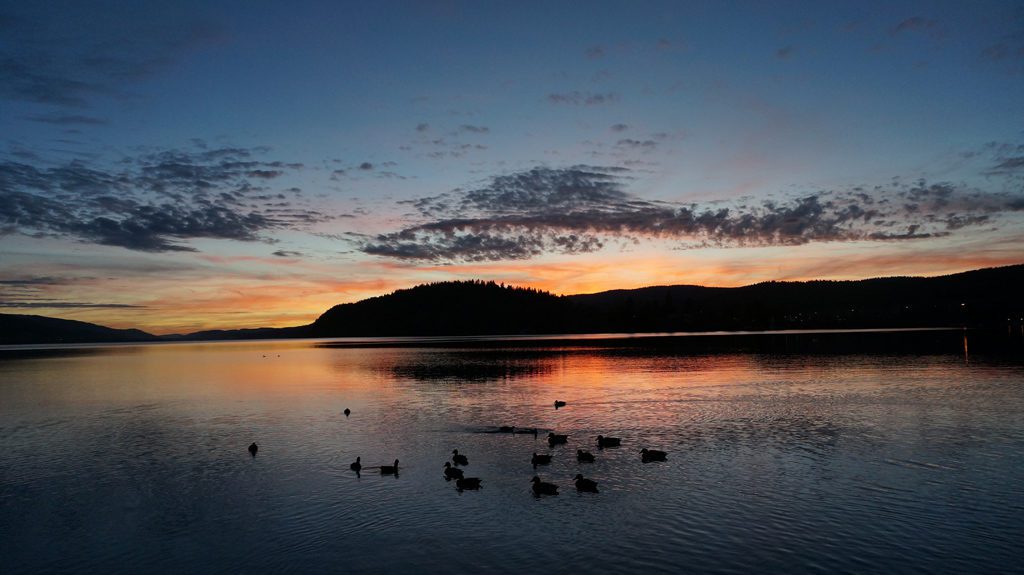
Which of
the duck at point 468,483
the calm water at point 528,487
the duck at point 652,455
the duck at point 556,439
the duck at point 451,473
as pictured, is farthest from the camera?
the duck at point 556,439

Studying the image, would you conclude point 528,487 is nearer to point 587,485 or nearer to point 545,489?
point 545,489

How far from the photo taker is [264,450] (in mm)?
32031

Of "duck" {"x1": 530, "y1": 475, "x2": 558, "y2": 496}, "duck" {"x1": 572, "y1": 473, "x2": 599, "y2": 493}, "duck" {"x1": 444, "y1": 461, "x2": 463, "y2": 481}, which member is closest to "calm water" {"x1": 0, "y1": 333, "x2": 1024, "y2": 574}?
"duck" {"x1": 572, "y1": 473, "x2": 599, "y2": 493}

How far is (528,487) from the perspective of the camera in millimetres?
23453

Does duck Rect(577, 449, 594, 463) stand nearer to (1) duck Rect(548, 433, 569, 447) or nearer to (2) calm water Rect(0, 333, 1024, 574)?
(2) calm water Rect(0, 333, 1024, 574)

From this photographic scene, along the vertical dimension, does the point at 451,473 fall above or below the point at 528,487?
above

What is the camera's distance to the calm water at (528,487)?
17000mm

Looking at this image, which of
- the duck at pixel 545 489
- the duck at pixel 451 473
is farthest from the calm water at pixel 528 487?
the duck at pixel 451 473

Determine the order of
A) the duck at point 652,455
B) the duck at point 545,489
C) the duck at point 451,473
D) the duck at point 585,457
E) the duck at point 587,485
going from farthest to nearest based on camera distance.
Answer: the duck at point 585,457 → the duck at point 652,455 → the duck at point 451,473 → the duck at point 587,485 → the duck at point 545,489

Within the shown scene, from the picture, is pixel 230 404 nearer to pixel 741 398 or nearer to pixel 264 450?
pixel 264 450

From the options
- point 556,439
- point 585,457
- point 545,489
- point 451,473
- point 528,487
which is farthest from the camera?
point 556,439

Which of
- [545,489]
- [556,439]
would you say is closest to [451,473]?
[545,489]

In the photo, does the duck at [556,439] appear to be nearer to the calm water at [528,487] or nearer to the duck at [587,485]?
the calm water at [528,487]

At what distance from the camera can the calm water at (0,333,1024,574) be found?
1700 cm
